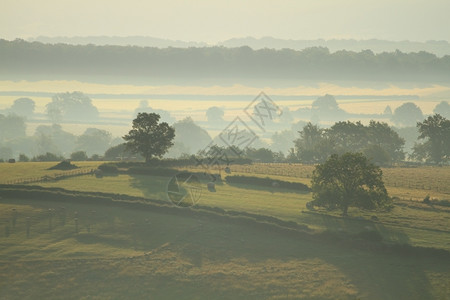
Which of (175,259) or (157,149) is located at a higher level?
(157,149)

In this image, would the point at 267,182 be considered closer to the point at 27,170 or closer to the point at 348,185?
the point at 348,185

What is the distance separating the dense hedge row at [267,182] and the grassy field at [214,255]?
8581mm

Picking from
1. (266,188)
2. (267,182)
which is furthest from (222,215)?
(267,182)

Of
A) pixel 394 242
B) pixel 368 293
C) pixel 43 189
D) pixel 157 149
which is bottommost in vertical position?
→ pixel 368 293

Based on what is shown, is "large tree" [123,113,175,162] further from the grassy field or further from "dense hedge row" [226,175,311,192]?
the grassy field

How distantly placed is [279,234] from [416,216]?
25.0 metres

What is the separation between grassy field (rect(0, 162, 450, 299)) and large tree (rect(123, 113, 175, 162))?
24.5 m

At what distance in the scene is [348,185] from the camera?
276 ft

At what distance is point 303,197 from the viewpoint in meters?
96.2

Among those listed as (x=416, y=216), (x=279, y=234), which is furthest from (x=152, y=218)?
(x=416, y=216)

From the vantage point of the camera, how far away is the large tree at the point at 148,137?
117 meters

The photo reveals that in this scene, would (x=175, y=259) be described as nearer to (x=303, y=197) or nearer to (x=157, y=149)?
(x=303, y=197)

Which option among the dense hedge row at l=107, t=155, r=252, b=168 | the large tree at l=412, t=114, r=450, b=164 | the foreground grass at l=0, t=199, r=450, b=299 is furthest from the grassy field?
the large tree at l=412, t=114, r=450, b=164

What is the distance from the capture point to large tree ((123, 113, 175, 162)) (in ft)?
383
